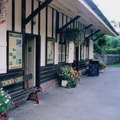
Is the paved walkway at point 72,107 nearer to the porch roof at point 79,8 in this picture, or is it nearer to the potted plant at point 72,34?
the potted plant at point 72,34

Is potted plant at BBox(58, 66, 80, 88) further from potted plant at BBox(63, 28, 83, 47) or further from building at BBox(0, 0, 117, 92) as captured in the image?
potted plant at BBox(63, 28, 83, 47)

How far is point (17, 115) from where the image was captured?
4.46 m

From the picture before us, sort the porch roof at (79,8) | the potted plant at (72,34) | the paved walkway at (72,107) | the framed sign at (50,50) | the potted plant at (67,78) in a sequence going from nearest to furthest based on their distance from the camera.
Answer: the paved walkway at (72,107) → the porch roof at (79,8) → the framed sign at (50,50) → the potted plant at (67,78) → the potted plant at (72,34)

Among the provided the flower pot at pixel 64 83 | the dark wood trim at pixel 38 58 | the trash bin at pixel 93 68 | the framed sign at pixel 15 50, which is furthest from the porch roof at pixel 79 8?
the trash bin at pixel 93 68

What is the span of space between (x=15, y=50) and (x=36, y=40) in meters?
1.59

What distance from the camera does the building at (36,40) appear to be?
499cm

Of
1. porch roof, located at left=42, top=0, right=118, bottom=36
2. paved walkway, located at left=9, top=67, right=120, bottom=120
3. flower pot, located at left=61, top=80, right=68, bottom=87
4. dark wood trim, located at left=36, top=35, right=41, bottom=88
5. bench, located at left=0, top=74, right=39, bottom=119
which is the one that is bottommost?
paved walkway, located at left=9, top=67, right=120, bottom=120

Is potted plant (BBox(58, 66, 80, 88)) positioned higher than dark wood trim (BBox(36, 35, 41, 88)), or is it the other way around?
dark wood trim (BBox(36, 35, 41, 88))

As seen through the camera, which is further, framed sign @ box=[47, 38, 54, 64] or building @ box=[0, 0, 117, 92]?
framed sign @ box=[47, 38, 54, 64]

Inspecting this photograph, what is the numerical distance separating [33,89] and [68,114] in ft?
4.42

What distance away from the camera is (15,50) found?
5254mm

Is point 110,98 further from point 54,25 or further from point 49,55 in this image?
point 54,25

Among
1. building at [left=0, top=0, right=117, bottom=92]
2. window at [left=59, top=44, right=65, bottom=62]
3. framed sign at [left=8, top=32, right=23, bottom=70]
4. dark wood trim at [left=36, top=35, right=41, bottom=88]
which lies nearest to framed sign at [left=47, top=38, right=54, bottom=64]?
building at [left=0, top=0, right=117, bottom=92]

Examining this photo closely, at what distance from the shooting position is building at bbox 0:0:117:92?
4.99 meters
